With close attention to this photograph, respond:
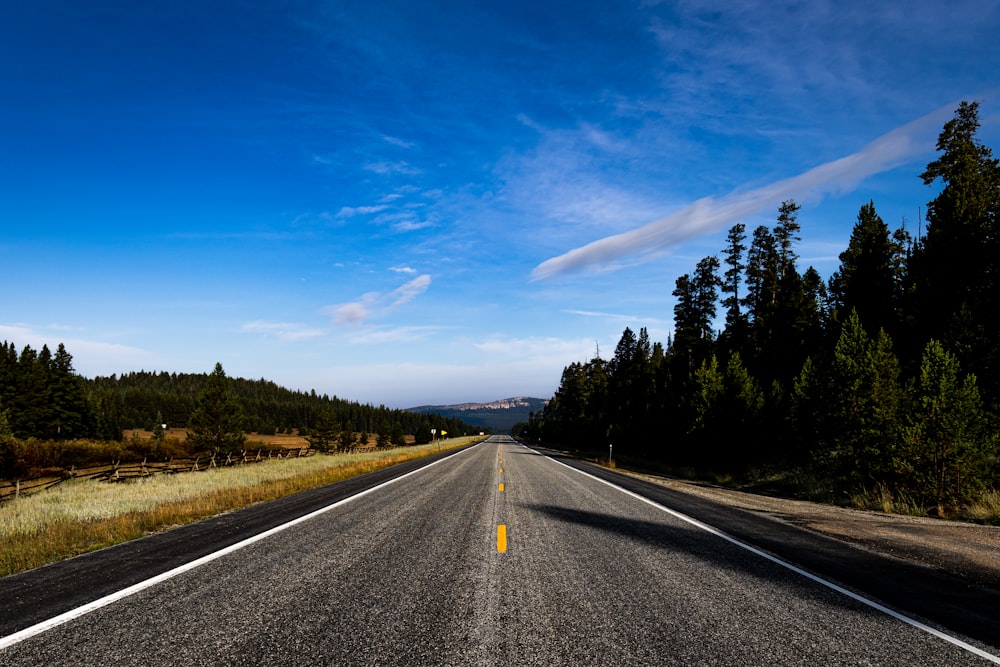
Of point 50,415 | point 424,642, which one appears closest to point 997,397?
point 424,642

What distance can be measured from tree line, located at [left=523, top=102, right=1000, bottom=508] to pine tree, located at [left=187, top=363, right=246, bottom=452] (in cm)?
3824

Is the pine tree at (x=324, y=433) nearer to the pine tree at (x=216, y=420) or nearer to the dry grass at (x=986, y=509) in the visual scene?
the pine tree at (x=216, y=420)

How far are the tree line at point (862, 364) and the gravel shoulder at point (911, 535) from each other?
3277 mm

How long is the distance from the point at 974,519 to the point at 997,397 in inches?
222

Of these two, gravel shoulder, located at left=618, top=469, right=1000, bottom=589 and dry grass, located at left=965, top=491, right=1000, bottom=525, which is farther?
dry grass, located at left=965, top=491, right=1000, bottom=525

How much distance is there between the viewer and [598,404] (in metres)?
68.0

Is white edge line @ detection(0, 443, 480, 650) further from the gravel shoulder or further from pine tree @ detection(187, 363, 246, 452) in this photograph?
pine tree @ detection(187, 363, 246, 452)

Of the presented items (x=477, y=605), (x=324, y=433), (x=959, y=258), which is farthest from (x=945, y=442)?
(x=324, y=433)

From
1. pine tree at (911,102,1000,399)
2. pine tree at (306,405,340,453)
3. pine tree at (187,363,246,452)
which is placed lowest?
pine tree at (306,405,340,453)

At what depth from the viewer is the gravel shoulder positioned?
267 inches

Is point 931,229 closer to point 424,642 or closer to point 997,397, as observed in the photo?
point 997,397

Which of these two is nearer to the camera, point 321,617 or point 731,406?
point 321,617

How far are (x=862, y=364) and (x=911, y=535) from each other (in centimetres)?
918

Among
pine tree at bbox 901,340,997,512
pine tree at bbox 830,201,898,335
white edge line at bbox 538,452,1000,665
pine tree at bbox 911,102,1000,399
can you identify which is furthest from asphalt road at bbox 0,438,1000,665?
pine tree at bbox 830,201,898,335
